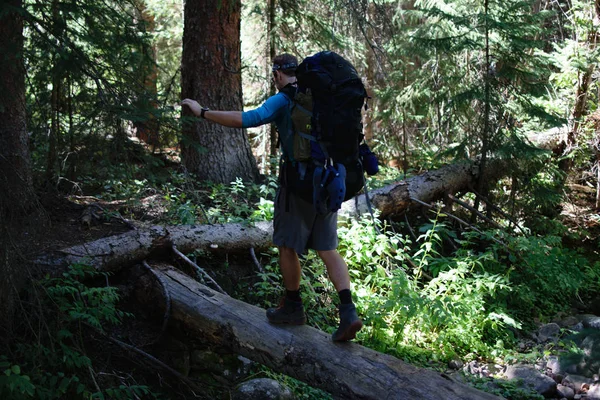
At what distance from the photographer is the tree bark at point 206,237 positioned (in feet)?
18.1

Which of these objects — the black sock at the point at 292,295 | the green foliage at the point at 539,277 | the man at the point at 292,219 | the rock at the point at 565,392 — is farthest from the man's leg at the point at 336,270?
the green foliage at the point at 539,277

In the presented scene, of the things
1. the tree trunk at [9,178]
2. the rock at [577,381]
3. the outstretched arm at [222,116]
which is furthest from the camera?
the rock at [577,381]

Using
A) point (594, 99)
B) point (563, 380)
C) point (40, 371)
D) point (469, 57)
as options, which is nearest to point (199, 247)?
point (40, 371)

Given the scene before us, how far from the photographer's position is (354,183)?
4.53 meters

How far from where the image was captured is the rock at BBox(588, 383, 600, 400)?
5.80 metres

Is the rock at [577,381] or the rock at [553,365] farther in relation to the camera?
the rock at [553,365]

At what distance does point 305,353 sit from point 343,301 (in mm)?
519

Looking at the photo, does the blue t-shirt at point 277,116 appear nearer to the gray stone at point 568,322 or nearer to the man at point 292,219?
the man at point 292,219

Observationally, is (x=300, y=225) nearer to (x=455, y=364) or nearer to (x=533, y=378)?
(x=455, y=364)

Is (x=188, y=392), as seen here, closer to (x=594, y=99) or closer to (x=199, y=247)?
(x=199, y=247)

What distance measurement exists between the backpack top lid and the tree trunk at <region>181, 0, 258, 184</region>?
456 centimetres

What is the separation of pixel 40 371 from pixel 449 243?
669 centimetres

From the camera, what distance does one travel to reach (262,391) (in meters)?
5.03

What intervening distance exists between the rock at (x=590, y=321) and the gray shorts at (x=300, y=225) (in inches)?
182
